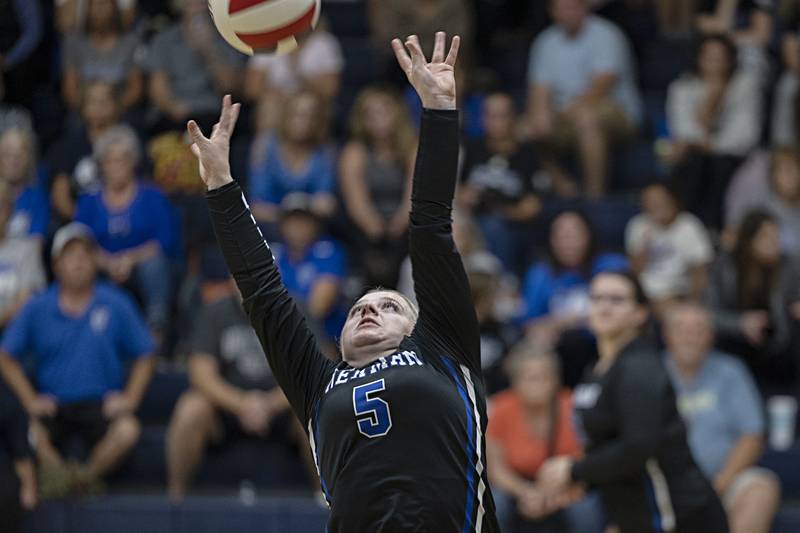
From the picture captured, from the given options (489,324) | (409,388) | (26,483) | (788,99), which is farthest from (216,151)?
(788,99)

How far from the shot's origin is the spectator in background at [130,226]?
9297mm

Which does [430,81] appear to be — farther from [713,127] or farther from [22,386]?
[713,127]

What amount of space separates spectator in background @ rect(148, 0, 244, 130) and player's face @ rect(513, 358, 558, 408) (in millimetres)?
3667

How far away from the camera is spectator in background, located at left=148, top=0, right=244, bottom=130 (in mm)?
10430

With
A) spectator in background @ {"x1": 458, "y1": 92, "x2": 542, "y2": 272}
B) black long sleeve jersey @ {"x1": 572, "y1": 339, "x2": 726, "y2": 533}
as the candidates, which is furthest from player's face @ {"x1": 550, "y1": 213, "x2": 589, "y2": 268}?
black long sleeve jersey @ {"x1": 572, "y1": 339, "x2": 726, "y2": 533}

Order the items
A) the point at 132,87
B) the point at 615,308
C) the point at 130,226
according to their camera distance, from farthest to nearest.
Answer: the point at 132,87 → the point at 130,226 → the point at 615,308

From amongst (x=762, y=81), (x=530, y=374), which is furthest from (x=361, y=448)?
(x=762, y=81)

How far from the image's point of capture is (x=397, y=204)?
955 centimetres

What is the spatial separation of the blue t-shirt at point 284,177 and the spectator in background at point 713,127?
237 cm

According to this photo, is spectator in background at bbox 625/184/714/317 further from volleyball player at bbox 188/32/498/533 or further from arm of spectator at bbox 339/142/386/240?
volleyball player at bbox 188/32/498/533

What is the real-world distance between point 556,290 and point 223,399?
214 centimetres

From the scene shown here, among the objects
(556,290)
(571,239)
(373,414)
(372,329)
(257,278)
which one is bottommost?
(556,290)

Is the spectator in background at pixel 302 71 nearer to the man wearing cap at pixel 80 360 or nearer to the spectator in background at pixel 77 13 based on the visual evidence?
the spectator in background at pixel 77 13

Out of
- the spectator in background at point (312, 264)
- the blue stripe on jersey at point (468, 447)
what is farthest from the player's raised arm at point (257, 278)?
the spectator in background at point (312, 264)
